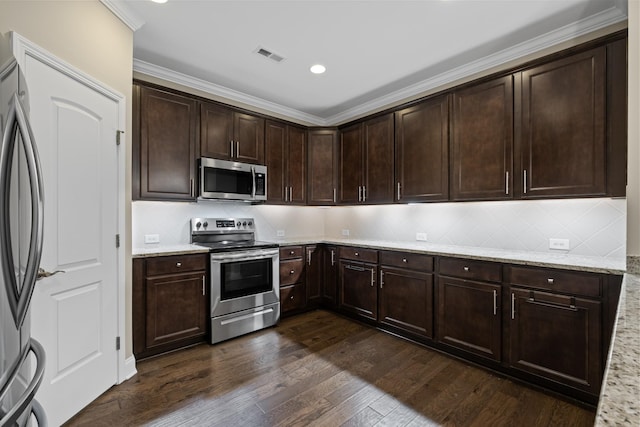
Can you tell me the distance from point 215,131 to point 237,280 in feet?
5.42

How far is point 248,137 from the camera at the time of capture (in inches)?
146

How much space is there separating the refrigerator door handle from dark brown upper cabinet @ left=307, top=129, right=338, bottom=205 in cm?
329

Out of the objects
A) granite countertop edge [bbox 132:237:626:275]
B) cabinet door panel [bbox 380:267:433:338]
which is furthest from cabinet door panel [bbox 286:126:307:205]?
cabinet door panel [bbox 380:267:433:338]

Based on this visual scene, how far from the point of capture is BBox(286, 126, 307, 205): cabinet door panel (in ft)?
13.5

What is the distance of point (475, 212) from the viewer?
3178 mm

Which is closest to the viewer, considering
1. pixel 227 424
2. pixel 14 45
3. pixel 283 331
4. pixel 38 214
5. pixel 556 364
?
pixel 38 214

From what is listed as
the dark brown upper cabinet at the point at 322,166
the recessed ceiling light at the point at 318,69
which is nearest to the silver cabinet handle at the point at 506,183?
the recessed ceiling light at the point at 318,69

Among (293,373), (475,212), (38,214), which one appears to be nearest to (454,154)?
(475,212)

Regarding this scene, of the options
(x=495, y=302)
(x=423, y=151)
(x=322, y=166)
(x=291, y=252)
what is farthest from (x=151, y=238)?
(x=495, y=302)

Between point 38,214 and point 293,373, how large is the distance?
203 cm

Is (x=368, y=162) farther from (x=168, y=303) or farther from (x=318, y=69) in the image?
(x=168, y=303)

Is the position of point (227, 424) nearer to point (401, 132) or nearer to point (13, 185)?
point (13, 185)

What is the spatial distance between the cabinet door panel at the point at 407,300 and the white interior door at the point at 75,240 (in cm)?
244

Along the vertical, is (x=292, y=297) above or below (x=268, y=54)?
below
